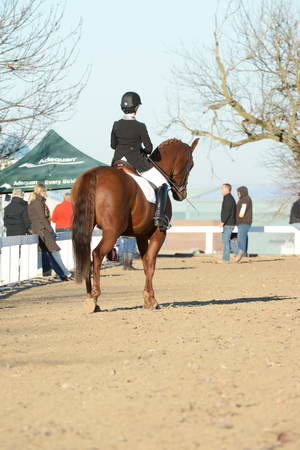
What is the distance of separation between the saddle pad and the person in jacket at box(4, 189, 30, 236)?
889 centimetres

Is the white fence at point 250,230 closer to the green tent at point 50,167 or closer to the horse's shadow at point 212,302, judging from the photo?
the green tent at point 50,167

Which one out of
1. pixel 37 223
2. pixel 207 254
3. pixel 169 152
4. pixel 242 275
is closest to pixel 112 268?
pixel 242 275

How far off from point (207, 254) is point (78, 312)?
81.2 ft

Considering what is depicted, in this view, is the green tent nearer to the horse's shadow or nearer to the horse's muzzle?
the horse's shadow

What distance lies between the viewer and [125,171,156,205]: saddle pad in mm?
14914

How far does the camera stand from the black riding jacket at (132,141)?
49.3 ft

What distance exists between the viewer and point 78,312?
14703 mm

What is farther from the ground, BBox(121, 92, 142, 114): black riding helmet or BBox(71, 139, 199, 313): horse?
BBox(121, 92, 142, 114): black riding helmet

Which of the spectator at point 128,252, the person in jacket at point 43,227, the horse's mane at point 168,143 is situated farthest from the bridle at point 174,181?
the spectator at point 128,252

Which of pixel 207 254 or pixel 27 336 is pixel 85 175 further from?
pixel 207 254

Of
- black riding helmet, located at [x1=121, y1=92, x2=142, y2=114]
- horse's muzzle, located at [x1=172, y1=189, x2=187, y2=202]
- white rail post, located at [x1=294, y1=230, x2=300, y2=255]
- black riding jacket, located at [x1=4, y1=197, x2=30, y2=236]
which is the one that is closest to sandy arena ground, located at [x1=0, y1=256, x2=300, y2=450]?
horse's muzzle, located at [x1=172, y1=189, x2=187, y2=202]

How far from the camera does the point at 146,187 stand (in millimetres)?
15016

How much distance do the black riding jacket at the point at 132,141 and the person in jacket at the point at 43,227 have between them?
818cm

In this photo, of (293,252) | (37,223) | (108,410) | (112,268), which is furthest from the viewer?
(293,252)
